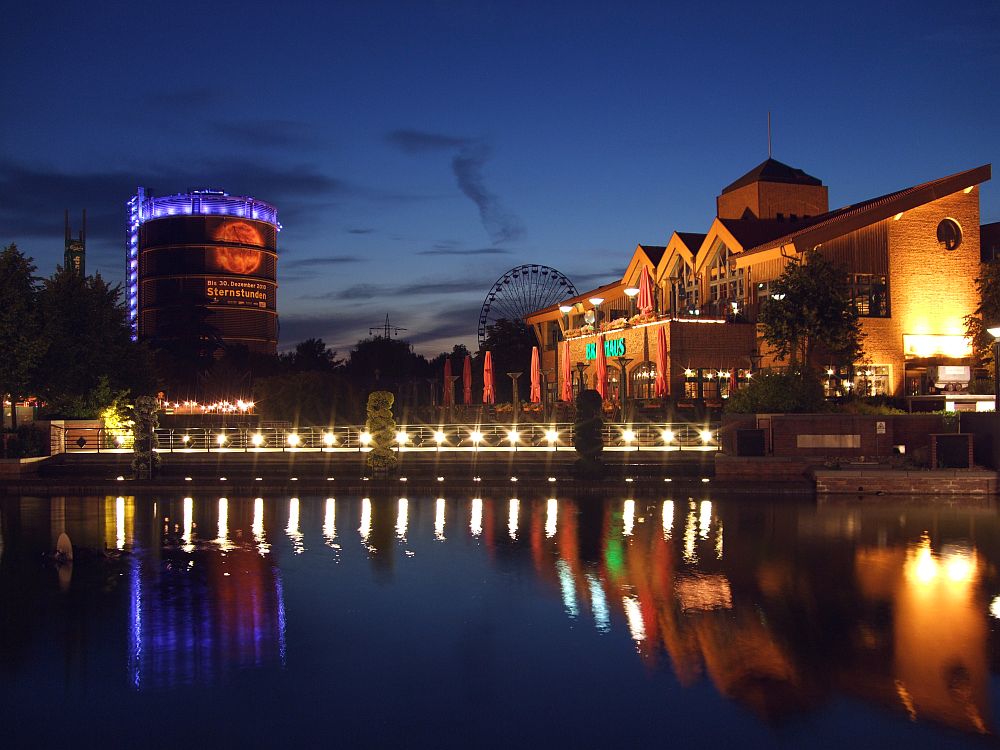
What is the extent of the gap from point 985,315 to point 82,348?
1301 inches

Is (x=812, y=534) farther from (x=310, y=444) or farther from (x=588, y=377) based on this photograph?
(x=588, y=377)

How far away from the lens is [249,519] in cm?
1967

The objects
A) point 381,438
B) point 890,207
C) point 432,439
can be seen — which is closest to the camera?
point 381,438

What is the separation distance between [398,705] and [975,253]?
1603 inches

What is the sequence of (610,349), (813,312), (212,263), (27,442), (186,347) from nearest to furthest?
1. (27,442)
2. (813,312)
3. (610,349)
4. (186,347)
5. (212,263)

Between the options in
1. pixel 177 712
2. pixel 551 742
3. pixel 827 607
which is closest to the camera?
pixel 551 742

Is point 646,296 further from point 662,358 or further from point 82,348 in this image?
point 82,348

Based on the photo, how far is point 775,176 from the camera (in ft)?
169

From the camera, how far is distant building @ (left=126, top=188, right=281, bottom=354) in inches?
5300

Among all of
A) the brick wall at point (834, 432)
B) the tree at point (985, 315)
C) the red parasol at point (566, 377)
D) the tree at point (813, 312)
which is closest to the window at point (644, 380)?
the red parasol at point (566, 377)

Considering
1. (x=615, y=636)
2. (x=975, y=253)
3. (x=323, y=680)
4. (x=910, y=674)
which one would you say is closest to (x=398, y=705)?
(x=323, y=680)

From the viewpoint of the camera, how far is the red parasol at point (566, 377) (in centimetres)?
5049

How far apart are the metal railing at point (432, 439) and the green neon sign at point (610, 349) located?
13.7m

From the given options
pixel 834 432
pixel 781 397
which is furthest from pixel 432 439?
pixel 834 432
